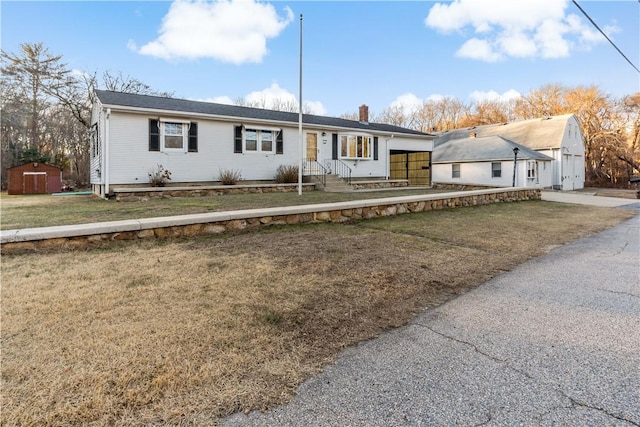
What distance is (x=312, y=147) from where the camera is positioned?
1675 cm

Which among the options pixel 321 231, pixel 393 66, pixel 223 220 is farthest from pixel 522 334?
pixel 393 66

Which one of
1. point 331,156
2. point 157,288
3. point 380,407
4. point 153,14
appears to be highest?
point 153,14

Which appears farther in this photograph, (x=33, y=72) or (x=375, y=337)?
(x=33, y=72)

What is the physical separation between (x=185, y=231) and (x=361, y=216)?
368 centimetres

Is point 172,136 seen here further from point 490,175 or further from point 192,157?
point 490,175

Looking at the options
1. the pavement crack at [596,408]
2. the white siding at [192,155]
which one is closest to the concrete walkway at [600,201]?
the white siding at [192,155]

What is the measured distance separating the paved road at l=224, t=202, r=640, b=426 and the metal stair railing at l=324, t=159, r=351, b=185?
46.0 feet

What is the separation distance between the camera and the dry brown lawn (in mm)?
1706

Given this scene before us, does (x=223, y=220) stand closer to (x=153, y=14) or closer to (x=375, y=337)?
(x=375, y=337)

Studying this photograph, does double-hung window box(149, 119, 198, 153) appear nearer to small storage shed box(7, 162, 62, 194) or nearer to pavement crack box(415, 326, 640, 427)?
small storage shed box(7, 162, 62, 194)

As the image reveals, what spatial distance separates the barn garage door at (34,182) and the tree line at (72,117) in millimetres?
4335

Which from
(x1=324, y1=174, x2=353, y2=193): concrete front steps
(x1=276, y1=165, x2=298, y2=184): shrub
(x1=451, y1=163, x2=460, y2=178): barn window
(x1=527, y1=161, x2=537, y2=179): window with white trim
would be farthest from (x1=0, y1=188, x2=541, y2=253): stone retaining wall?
(x1=451, y1=163, x2=460, y2=178): barn window

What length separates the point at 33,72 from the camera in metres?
21.4

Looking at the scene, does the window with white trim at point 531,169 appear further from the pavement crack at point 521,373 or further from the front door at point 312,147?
the pavement crack at point 521,373
